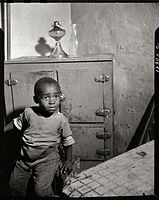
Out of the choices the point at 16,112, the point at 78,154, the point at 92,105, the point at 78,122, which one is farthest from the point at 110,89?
the point at 16,112

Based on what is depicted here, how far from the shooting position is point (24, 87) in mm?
1300

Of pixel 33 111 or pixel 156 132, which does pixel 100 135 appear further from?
pixel 156 132

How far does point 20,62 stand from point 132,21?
74cm

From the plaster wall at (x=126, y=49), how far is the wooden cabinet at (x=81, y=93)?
26cm

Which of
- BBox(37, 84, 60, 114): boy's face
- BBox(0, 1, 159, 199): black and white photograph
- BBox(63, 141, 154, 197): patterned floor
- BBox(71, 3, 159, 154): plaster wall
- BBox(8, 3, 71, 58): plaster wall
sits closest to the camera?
BBox(63, 141, 154, 197): patterned floor

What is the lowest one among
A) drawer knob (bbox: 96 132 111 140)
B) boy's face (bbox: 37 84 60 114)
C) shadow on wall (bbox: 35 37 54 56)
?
drawer knob (bbox: 96 132 111 140)

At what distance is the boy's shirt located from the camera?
107 centimetres

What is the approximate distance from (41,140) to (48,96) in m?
0.20

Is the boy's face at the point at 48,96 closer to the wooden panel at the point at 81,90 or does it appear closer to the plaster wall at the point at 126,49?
the wooden panel at the point at 81,90

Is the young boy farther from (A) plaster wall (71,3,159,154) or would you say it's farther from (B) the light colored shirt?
(A) plaster wall (71,3,159,154)

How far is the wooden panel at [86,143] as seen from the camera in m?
1.34

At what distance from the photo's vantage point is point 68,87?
1.30m

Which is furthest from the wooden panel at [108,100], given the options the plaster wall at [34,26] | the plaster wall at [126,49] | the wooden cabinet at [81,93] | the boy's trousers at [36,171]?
the plaster wall at [34,26]

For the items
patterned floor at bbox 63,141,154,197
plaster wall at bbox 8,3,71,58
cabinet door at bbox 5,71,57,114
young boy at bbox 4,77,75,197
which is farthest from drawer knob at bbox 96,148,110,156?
plaster wall at bbox 8,3,71,58
